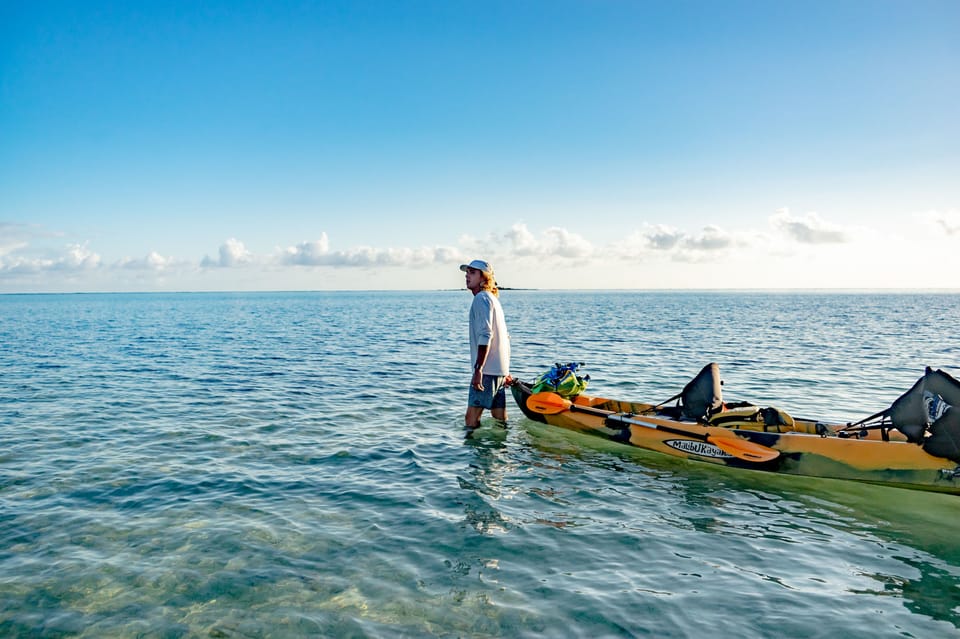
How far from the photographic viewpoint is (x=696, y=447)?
1020 centimetres

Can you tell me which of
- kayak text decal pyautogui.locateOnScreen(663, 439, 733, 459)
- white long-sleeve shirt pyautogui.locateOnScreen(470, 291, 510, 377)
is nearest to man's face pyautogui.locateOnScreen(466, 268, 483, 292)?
white long-sleeve shirt pyautogui.locateOnScreen(470, 291, 510, 377)

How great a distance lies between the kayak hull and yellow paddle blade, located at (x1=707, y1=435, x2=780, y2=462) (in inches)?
1.5

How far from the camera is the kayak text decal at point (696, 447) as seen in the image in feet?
32.7

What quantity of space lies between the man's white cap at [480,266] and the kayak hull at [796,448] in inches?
130

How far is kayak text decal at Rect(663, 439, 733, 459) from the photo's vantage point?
9969mm

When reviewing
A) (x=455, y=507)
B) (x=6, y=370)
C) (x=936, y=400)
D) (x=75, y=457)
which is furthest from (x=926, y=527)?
(x=6, y=370)

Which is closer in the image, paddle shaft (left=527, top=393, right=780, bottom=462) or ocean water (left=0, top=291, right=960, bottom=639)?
ocean water (left=0, top=291, right=960, bottom=639)

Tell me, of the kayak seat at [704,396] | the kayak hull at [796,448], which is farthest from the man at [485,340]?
the kayak seat at [704,396]

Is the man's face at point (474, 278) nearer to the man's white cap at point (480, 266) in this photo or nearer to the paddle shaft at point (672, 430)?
the man's white cap at point (480, 266)

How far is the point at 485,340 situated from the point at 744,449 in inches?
187

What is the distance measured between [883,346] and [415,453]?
108 ft

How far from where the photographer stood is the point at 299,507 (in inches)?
331

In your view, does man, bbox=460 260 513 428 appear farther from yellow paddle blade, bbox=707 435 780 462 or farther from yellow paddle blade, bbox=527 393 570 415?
yellow paddle blade, bbox=707 435 780 462

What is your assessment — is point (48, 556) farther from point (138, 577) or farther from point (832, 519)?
point (832, 519)
